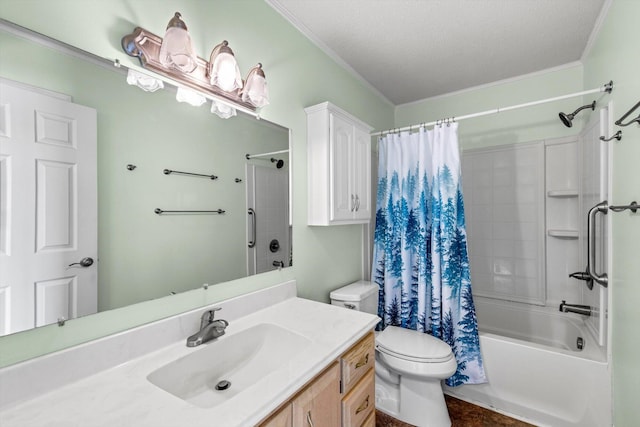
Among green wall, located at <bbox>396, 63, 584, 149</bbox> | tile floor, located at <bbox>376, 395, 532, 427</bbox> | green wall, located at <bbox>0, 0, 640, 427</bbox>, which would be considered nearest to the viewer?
green wall, located at <bbox>0, 0, 640, 427</bbox>

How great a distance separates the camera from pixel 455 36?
75.3 inches

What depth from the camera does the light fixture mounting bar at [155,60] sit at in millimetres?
993

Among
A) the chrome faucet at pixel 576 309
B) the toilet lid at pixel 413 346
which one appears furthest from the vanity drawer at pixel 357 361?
the chrome faucet at pixel 576 309

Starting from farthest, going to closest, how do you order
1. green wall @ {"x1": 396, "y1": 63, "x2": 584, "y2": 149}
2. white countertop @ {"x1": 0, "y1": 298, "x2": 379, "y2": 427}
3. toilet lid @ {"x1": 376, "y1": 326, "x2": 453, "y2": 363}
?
1. green wall @ {"x1": 396, "y1": 63, "x2": 584, "y2": 149}
2. toilet lid @ {"x1": 376, "y1": 326, "x2": 453, "y2": 363}
3. white countertop @ {"x1": 0, "y1": 298, "x2": 379, "y2": 427}

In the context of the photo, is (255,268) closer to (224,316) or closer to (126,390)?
(224,316)

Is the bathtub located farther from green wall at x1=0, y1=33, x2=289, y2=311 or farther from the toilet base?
green wall at x1=0, y1=33, x2=289, y2=311

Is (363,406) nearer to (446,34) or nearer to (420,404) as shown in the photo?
(420,404)

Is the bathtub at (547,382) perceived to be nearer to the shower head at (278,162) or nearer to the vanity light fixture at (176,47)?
the shower head at (278,162)

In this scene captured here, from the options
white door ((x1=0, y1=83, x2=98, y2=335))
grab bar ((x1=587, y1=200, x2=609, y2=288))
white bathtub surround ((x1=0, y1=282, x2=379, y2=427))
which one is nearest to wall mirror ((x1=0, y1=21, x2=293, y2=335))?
white door ((x1=0, y1=83, x2=98, y2=335))

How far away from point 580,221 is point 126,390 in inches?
113

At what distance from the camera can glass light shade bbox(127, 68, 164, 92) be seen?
1005 millimetres

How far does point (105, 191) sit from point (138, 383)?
0.60m

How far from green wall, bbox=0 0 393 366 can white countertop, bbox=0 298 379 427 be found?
0.14m

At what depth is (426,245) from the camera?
2.05 m
